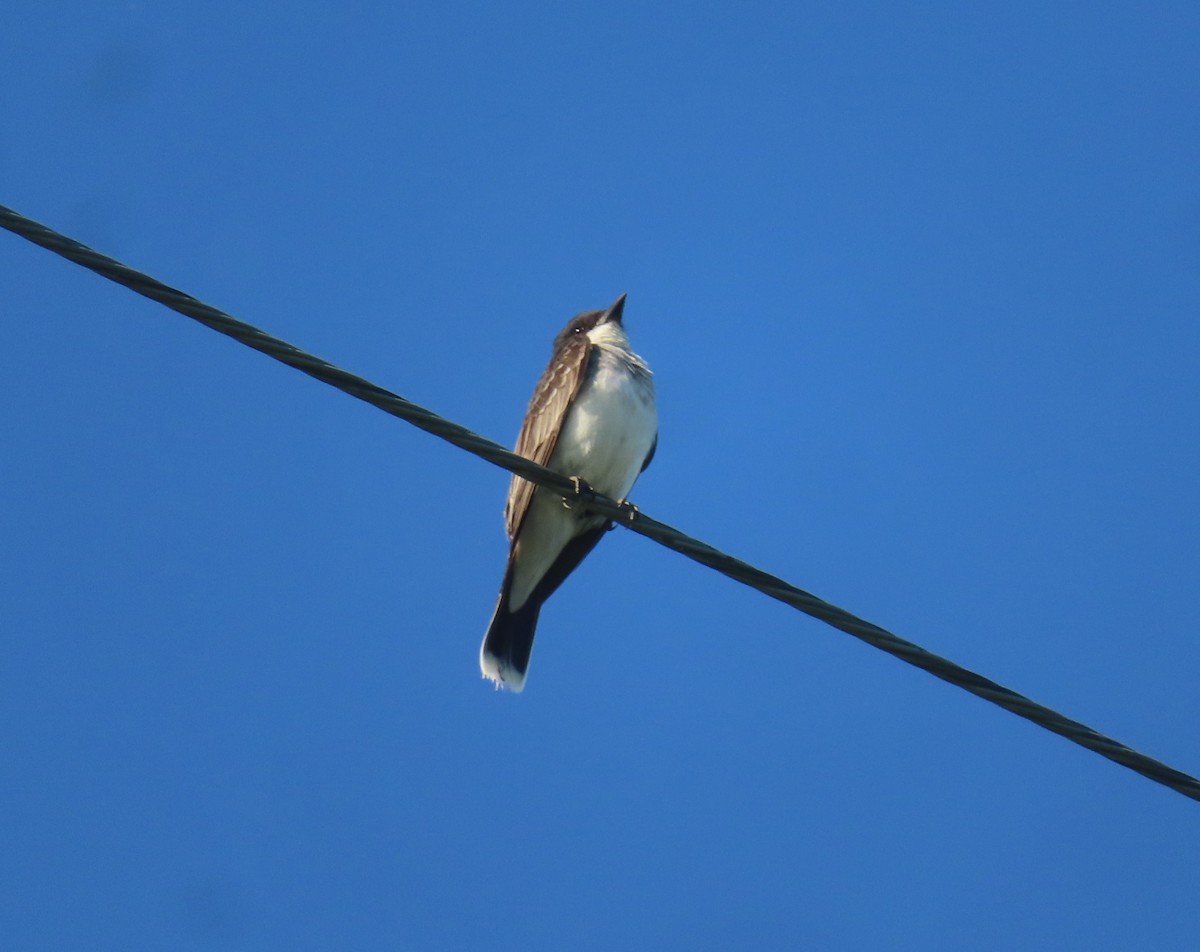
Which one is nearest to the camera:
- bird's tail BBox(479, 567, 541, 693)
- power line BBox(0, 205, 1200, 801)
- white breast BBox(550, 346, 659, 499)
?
power line BBox(0, 205, 1200, 801)

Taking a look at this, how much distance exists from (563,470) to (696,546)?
292 centimetres

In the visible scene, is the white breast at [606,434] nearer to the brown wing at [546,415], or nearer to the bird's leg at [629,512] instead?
the brown wing at [546,415]

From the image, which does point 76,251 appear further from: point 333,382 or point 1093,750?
point 1093,750

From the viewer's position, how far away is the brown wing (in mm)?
7387

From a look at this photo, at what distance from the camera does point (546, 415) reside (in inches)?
298

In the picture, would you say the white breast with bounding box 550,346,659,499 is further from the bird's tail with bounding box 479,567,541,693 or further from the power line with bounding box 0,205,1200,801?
the power line with bounding box 0,205,1200,801

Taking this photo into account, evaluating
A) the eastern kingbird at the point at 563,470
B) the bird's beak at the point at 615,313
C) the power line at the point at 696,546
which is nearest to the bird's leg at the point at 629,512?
the power line at the point at 696,546

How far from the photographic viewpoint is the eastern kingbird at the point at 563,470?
289 inches

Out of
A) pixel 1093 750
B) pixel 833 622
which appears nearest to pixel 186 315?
pixel 833 622

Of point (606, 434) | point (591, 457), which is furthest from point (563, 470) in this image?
point (606, 434)

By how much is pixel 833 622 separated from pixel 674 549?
0.74m

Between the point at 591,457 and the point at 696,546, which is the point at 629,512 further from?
the point at 591,457

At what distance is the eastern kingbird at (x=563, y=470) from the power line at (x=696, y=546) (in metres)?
2.79

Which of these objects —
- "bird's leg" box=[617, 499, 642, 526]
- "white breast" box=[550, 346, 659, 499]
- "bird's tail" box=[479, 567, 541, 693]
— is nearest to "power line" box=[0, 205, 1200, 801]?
"bird's leg" box=[617, 499, 642, 526]
